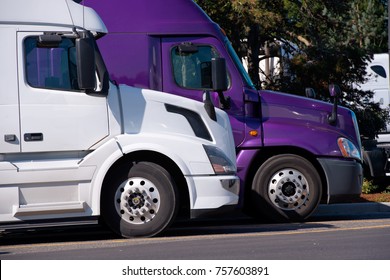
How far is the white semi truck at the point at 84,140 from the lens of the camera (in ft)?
34.7

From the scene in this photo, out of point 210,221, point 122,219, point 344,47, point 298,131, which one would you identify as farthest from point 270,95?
point 344,47

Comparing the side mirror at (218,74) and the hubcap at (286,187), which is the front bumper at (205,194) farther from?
the hubcap at (286,187)

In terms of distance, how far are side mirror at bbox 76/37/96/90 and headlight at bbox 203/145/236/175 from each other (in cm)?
146

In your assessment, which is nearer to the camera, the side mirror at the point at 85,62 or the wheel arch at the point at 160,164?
the side mirror at the point at 85,62

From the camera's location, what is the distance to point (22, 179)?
1048 centimetres

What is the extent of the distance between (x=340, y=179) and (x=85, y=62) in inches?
163

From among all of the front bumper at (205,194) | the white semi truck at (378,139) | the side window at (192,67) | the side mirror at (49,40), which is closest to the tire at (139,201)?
the front bumper at (205,194)

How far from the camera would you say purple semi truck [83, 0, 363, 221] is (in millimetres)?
12711

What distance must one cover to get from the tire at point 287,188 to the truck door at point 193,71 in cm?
57

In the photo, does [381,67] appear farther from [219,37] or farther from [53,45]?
[53,45]

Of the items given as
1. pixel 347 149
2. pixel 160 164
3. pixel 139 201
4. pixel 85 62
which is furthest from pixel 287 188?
pixel 85 62

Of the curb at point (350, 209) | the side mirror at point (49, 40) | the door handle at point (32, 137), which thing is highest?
the side mirror at point (49, 40)

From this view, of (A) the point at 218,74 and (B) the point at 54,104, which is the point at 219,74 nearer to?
(A) the point at 218,74

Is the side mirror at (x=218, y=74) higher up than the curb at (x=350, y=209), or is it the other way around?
the side mirror at (x=218, y=74)
